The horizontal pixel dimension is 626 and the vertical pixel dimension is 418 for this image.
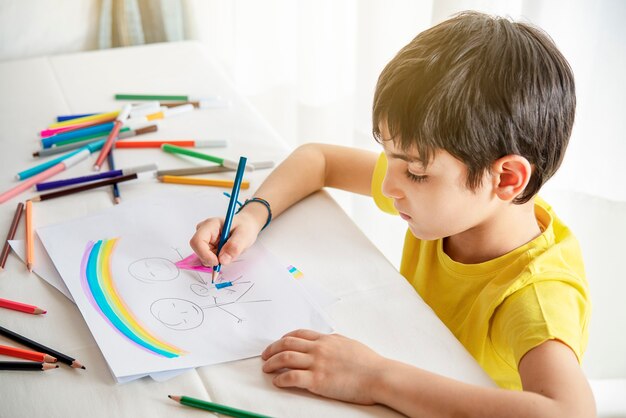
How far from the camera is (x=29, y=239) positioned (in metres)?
0.90

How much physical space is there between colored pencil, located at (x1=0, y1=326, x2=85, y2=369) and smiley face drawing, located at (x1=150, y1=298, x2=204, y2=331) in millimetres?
101

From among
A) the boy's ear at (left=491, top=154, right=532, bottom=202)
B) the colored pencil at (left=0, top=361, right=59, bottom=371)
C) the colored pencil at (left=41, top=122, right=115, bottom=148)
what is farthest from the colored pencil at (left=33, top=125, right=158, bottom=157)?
the boy's ear at (left=491, top=154, right=532, bottom=202)

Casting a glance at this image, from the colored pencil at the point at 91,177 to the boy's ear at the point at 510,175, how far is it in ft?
1.66

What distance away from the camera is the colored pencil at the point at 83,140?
3.65 ft

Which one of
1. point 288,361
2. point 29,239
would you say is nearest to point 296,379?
point 288,361

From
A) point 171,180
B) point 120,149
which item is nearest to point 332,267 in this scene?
point 171,180

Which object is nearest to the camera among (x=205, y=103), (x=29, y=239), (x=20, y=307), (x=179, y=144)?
(x=20, y=307)

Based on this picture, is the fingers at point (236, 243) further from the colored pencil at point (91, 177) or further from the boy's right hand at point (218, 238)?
the colored pencil at point (91, 177)

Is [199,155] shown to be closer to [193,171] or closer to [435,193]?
[193,171]

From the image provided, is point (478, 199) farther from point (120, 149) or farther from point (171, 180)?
point (120, 149)

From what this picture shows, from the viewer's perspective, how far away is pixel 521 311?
31.0 inches

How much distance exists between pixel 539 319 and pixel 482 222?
0.57 feet

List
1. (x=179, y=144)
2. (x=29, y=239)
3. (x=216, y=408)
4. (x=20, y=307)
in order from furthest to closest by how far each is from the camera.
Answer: (x=179, y=144) < (x=29, y=239) < (x=20, y=307) < (x=216, y=408)

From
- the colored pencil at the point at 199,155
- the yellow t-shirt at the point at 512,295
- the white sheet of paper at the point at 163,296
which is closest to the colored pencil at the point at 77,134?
the colored pencil at the point at 199,155
